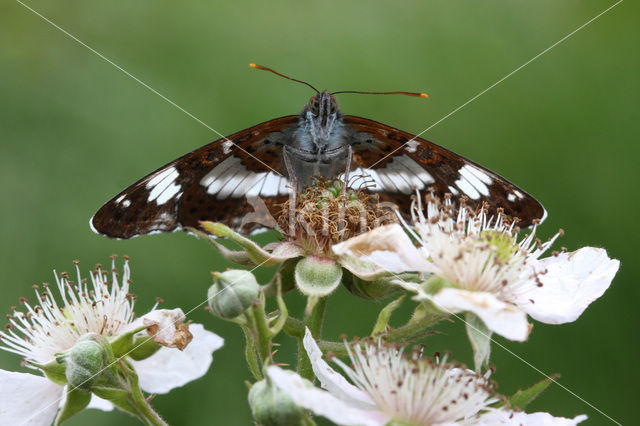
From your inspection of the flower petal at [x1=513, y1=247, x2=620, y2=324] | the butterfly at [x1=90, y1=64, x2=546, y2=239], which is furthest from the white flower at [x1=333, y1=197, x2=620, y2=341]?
the butterfly at [x1=90, y1=64, x2=546, y2=239]

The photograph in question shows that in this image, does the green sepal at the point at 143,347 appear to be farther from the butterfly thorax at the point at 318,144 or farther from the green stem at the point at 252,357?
the butterfly thorax at the point at 318,144

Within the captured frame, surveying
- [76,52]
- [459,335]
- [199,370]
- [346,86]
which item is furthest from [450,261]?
[76,52]

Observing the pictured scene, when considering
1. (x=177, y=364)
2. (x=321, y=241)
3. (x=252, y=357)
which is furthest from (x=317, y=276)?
(x=177, y=364)

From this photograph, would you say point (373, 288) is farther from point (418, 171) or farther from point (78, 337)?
point (78, 337)


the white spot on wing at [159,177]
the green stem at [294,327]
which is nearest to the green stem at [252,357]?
the green stem at [294,327]

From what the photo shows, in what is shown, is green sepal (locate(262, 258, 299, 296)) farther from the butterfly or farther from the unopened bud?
the unopened bud

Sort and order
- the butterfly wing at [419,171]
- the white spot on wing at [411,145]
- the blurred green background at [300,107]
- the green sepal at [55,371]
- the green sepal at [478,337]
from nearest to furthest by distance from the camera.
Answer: the green sepal at [478,337] < the green sepal at [55,371] < the butterfly wing at [419,171] < the white spot on wing at [411,145] < the blurred green background at [300,107]

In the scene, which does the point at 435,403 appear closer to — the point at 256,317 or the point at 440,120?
the point at 256,317
